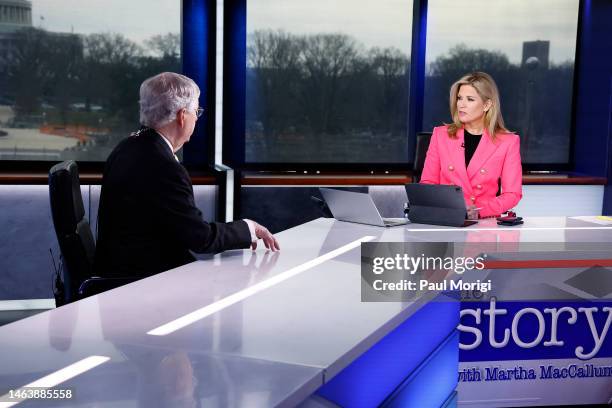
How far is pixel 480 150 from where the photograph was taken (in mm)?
3354

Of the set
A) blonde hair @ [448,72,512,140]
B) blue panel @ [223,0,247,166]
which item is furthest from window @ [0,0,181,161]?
blonde hair @ [448,72,512,140]

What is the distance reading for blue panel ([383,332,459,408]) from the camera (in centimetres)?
192

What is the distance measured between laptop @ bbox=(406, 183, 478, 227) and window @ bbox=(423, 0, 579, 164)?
105 inches

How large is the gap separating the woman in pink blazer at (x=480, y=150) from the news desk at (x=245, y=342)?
1090 millimetres

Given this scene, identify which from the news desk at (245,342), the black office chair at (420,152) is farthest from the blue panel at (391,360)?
the black office chair at (420,152)

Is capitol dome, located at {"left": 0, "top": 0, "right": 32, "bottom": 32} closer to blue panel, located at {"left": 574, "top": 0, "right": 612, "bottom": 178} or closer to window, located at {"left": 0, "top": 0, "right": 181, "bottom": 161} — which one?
window, located at {"left": 0, "top": 0, "right": 181, "bottom": 161}

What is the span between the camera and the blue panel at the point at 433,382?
1.92m

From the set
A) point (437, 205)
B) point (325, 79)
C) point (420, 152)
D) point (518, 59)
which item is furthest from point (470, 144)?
point (518, 59)

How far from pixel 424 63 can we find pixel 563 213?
5.55 ft

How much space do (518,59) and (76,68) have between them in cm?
354

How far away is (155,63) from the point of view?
5094 millimetres

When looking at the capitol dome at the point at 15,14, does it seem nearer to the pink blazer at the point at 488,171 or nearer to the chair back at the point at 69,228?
the chair back at the point at 69,228

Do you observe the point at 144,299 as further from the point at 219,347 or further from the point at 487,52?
the point at 487,52

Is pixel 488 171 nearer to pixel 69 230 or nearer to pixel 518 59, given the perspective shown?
pixel 69 230
